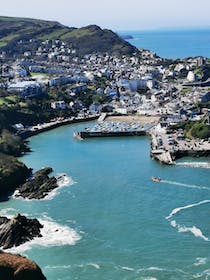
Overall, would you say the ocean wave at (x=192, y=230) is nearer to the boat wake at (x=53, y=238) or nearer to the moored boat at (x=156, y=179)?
the boat wake at (x=53, y=238)

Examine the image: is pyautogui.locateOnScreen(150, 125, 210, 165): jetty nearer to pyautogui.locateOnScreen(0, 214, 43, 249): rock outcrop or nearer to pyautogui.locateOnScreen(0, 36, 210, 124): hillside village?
pyautogui.locateOnScreen(0, 36, 210, 124): hillside village

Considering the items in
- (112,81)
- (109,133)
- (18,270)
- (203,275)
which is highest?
(18,270)

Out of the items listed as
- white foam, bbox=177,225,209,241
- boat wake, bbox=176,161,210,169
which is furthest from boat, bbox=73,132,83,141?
white foam, bbox=177,225,209,241

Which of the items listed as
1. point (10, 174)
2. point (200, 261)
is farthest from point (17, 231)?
point (10, 174)

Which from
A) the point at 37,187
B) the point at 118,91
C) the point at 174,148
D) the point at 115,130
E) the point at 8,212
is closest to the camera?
the point at 8,212

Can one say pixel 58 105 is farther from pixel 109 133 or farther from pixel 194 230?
pixel 194 230

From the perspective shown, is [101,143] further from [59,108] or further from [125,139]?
[59,108]
